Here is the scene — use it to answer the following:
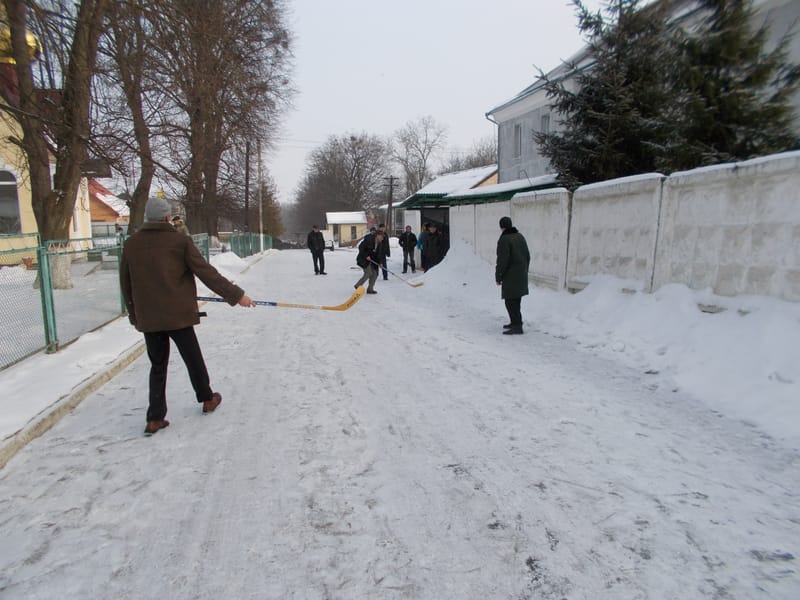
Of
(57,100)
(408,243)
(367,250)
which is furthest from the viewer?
(408,243)

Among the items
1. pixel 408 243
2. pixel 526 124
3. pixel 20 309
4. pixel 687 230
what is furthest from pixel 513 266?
pixel 526 124

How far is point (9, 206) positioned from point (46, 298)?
66.3ft

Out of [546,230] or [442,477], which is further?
[546,230]

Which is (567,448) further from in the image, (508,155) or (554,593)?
(508,155)

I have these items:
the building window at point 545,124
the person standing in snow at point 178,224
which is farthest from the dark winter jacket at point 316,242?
the building window at point 545,124

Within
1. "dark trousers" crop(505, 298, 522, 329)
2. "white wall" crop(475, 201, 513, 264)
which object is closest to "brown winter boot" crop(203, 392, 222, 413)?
"dark trousers" crop(505, 298, 522, 329)

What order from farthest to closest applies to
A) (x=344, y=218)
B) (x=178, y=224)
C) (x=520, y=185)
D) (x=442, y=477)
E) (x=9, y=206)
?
(x=344, y=218) → (x=9, y=206) → (x=520, y=185) → (x=178, y=224) → (x=442, y=477)

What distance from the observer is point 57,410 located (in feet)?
14.9

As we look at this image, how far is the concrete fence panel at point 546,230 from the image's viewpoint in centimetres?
975

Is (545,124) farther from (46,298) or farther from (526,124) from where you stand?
(46,298)

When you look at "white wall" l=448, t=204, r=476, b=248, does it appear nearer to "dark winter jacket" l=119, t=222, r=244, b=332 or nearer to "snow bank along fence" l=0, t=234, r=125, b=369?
"snow bank along fence" l=0, t=234, r=125, b=369

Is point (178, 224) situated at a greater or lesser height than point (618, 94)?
lesser

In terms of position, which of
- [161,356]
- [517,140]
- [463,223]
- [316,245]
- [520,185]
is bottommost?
[161,356]

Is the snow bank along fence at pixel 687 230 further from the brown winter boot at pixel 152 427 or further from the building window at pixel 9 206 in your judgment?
the building window at pixel 9 206
